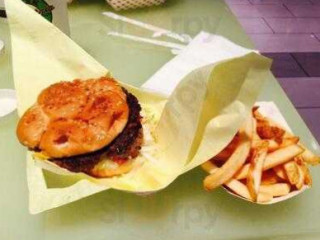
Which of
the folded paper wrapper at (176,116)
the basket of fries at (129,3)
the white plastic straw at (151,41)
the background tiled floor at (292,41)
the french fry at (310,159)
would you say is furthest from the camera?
the background tiled floor at (292,41)

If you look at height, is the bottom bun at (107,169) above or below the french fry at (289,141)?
below

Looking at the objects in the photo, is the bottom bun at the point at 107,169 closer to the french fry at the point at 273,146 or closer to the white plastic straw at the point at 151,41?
the french fry at the point at 273,146

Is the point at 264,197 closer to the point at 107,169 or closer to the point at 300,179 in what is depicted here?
the point at 300,179

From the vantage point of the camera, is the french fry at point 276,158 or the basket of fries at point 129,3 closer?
the french fry at point 276,158

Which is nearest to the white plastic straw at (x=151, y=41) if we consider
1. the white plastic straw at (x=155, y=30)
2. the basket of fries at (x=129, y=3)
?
the white plastic straw at (x=155, y=30)

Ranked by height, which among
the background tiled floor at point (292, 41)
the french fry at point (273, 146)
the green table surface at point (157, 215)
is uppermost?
the french fry at point (273, 146)

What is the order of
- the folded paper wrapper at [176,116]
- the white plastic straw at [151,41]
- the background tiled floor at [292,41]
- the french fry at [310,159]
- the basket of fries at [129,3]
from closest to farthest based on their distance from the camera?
the folded paper wrapper at [176,116], the french fry at [310,159], the white plastic straw at [151,41], the basket of fries at [129,3], the background tiled floor at [292,41]
